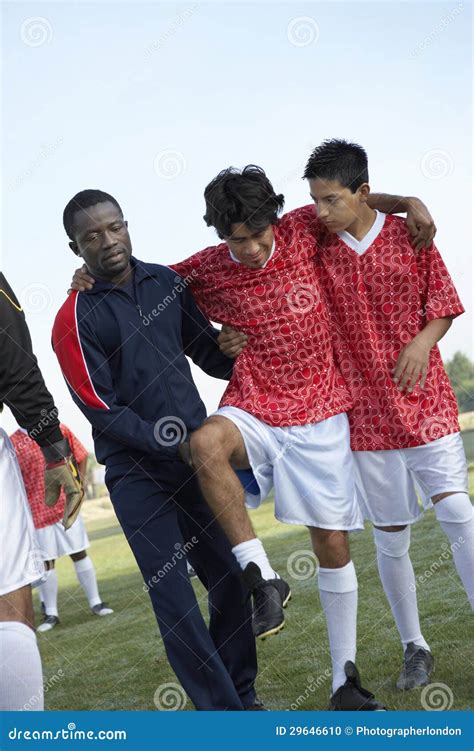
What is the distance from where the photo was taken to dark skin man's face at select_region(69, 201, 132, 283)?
4.06 metres

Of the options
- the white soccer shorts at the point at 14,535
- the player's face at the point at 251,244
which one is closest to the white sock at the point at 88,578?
the player's face at the point at 251,244

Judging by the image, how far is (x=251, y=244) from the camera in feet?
13.1

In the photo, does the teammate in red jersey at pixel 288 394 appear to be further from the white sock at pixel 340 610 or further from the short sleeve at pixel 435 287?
the short sleeve at pixel 435 287

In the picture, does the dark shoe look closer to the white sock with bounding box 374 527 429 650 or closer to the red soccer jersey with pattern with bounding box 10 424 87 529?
the white sock with bounding box 374 527 429 650

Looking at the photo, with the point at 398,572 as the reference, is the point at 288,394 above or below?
above

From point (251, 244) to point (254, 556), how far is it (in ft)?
3.84

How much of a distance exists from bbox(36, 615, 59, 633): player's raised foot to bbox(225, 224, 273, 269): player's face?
5.71 m

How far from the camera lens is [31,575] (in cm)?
307

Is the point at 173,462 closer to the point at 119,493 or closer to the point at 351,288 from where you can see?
the point at 119,493

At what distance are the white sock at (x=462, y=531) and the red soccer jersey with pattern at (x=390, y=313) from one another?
265 mm
